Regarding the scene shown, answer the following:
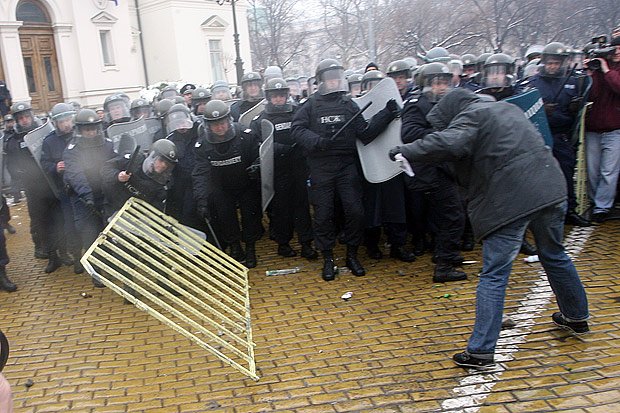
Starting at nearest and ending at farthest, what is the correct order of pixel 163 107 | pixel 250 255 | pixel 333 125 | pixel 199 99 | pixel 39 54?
pixel 333 125
pixel 250 255
pixel 163 107
pixel 199 99
pixel 39 54

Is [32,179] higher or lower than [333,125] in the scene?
lower

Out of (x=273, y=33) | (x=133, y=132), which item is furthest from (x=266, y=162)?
(x=273, y=33)

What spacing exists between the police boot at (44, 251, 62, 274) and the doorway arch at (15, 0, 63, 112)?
17.7 meters

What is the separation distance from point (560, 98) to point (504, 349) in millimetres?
3534

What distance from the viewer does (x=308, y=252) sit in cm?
654

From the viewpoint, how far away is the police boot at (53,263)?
6952 mm

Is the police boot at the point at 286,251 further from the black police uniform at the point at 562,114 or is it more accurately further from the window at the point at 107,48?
the window at the point at 107,48

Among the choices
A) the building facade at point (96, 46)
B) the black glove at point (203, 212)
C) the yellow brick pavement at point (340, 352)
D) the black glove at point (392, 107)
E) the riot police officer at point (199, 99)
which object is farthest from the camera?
the building facade at point (96, 46)

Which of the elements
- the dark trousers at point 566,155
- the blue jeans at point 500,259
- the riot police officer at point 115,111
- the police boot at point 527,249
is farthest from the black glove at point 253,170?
the dark trousers at point 566,155

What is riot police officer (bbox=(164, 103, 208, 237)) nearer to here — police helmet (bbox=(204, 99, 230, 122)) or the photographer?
police helmet (bbox=(204, 99, 230, 122))

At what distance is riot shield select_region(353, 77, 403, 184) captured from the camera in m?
5.86

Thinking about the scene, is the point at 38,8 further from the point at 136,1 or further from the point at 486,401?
the point at 486,401

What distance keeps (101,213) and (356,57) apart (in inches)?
1396

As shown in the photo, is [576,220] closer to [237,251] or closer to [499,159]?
[499,159]
